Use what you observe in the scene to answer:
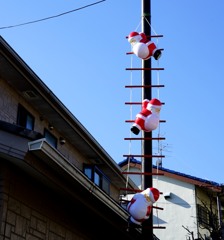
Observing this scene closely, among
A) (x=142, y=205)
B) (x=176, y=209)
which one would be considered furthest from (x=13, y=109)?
(x=176, y=209)

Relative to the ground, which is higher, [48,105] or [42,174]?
[48,105]

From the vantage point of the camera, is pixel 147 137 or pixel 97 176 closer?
pixel 147 137

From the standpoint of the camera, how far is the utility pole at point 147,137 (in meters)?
10.8

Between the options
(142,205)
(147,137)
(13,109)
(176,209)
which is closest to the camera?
(142,205)

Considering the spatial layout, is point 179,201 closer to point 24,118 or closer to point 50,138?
point 50,138

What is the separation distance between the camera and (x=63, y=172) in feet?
29.6

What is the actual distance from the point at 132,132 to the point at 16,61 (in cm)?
316

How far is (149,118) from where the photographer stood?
435 inches

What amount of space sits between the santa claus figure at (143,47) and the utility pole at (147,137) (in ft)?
0.86

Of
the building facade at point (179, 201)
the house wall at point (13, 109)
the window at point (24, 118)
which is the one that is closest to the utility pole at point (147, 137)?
the house wall at point (13, 109)

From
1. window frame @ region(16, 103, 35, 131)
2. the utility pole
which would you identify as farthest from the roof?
the utility pole

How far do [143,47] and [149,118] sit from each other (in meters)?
1.68

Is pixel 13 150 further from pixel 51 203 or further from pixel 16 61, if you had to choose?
pixel 16 61

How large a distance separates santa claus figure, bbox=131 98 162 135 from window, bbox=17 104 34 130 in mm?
3520
